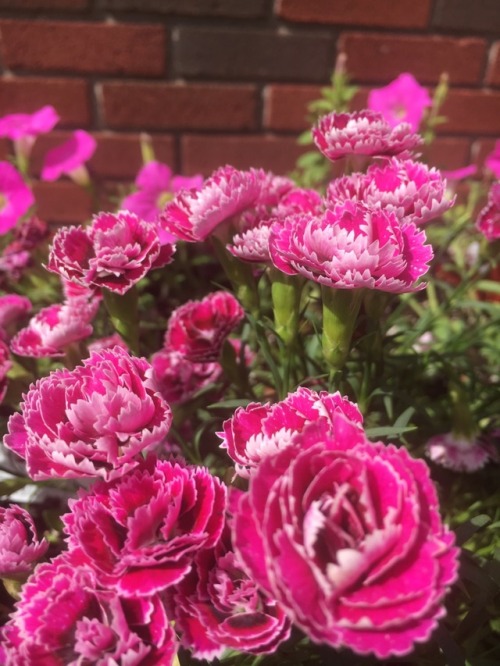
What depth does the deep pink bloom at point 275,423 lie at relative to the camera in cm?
38

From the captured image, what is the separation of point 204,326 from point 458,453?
13.0 inches

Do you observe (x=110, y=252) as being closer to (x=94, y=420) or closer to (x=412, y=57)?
(x=94, y=420)

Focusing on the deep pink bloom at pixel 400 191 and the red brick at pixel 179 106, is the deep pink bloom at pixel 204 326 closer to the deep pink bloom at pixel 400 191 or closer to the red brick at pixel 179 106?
the deep pink bloom at pixel 400 191

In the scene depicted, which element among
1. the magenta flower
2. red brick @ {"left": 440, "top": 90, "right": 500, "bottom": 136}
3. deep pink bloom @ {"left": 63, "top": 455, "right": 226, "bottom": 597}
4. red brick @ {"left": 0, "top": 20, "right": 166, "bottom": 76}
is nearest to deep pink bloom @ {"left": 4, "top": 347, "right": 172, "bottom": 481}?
deep pink bloom @ {"left": 63, "top": 455, "right": 226, "bottom": 597}

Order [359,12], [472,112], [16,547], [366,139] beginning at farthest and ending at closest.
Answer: [472,112], [359,12], [366,139], [16,547]

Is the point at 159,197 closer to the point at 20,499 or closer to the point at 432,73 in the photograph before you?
the point at 20,499

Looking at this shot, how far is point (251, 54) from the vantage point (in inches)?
44.6

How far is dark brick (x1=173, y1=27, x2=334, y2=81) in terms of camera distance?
3.65 feet

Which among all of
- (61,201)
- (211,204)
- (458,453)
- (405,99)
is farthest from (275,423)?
(61,201)

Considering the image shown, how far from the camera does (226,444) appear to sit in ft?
1.32

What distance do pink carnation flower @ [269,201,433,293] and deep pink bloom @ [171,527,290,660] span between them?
0.62 feet

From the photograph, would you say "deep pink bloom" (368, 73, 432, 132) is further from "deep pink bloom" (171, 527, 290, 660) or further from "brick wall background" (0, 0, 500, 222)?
"deep pink bloom" (171, 527, 290, 660)

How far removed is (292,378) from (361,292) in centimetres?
21

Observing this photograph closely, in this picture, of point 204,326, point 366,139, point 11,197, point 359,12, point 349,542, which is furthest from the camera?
point 359,12
